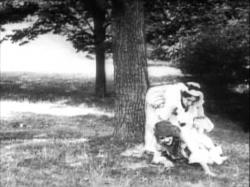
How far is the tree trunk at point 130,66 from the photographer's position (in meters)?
8.69

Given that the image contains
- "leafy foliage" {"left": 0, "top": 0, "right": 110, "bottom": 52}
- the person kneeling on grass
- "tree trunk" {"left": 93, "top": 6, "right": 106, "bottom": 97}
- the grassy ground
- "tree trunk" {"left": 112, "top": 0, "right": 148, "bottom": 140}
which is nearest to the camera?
the grassy ground

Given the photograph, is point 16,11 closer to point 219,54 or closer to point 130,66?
point 219,54

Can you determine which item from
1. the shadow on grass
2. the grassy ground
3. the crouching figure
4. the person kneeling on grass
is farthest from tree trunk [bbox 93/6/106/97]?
the person kneeling on grass

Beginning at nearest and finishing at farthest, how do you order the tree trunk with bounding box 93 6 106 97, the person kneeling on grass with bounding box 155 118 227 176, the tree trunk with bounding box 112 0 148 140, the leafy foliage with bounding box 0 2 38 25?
the person kneeling on grass with bounding box 155 118 227 176, the tree trunk with bounding box 112 0 148 140, the leafy foliage with bounding box 0 2 38 25, the tree trunk with bounding box 93 6 106 97

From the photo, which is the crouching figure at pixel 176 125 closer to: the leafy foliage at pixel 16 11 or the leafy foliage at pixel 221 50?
the leafy foliage at pixel 221 50

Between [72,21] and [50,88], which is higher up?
[72,21]

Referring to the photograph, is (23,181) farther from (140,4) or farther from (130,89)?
(140,4)

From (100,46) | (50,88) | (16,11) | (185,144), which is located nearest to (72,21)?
(100,46)

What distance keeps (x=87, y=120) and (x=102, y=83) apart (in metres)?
5.04

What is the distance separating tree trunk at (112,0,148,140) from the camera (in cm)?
869

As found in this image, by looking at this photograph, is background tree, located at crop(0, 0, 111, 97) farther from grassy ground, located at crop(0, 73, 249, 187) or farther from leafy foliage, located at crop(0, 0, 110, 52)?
grassy ground, located at crop(0, 73, 249, 187)

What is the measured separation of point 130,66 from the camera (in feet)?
28.6

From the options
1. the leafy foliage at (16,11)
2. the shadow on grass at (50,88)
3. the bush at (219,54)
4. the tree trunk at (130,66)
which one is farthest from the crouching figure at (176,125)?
the leafy foliage at (16,11)

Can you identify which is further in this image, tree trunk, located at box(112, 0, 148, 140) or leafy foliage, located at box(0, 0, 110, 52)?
leafy foliage, located at box(0, 0, 110, 52)
